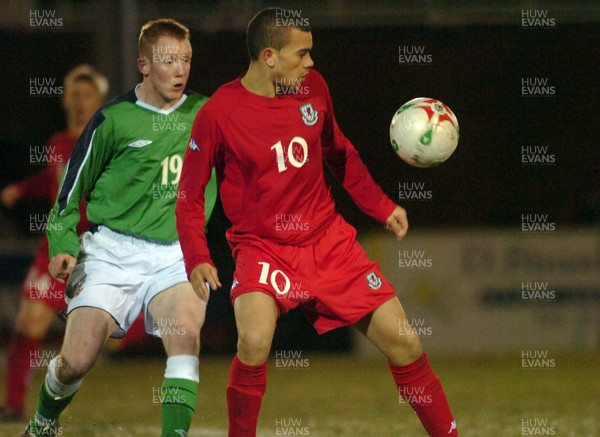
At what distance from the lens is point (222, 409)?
26.5 feet

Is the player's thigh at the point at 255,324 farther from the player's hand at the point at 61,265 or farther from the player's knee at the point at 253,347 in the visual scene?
the player's hand at the point at 61,265

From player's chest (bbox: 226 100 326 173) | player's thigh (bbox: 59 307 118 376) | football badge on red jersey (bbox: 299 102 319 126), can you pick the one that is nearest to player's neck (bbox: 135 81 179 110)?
player's chest (bbox: 226 100 326 173)

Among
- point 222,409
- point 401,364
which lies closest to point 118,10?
point 222,409

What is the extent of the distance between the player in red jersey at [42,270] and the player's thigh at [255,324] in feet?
9.61

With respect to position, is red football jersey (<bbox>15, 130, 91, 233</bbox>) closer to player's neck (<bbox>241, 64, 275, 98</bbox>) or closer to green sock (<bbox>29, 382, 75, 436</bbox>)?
green sock (<bbox>29, 382, 75, 436</bbox>)

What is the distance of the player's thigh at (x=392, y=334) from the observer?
4.86m

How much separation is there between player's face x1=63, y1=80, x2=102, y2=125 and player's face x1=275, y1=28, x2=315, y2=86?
2885mm

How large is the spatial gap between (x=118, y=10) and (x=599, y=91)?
5514 mm

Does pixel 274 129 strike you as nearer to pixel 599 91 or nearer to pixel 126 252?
pixel 126 252

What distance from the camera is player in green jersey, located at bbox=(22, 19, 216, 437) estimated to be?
5.24 metres

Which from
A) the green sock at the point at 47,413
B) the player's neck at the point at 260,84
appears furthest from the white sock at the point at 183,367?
the player's neck at the point at 260,84

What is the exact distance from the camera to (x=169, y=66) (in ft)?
17.6

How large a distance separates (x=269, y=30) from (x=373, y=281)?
113cm

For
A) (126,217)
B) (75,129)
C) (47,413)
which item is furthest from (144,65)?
(75,129)
